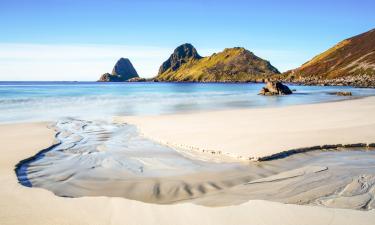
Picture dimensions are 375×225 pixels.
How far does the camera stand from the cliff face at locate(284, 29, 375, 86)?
363ft

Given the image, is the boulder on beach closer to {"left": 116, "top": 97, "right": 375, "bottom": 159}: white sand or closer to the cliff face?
{"left": 116, "top": 97, "right": 375, "bottom": 159}: white sand

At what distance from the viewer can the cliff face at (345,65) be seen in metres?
111

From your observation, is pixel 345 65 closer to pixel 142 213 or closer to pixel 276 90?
pixel 276 90

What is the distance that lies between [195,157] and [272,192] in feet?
13.9

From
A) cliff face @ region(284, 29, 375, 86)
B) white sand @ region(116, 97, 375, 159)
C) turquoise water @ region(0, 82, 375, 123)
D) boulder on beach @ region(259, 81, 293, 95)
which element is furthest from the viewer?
cliff face @ region(284, 29, 375, 86)

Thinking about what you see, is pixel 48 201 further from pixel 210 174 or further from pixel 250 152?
pixel 250 152

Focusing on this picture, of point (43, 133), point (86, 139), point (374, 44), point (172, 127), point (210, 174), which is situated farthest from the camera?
point (374, 44)

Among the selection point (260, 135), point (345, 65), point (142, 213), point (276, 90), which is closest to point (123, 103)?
point (276, 90)

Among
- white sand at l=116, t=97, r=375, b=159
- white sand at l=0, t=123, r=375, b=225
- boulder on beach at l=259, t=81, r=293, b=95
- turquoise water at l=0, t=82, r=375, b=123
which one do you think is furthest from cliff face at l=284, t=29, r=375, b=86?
white sand at l=0, t=123, r=375, b=225

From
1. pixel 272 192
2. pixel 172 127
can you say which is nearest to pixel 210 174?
pixel 272 192

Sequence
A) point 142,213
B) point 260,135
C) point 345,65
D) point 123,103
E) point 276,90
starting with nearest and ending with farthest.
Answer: point 142,213
point 260,135
point 123,103
point 276,90
point 345,65

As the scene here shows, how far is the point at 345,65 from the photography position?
130 metres

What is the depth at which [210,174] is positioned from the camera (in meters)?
9.99

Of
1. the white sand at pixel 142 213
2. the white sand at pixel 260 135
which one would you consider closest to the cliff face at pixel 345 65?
the white sand at pixel 260 135
